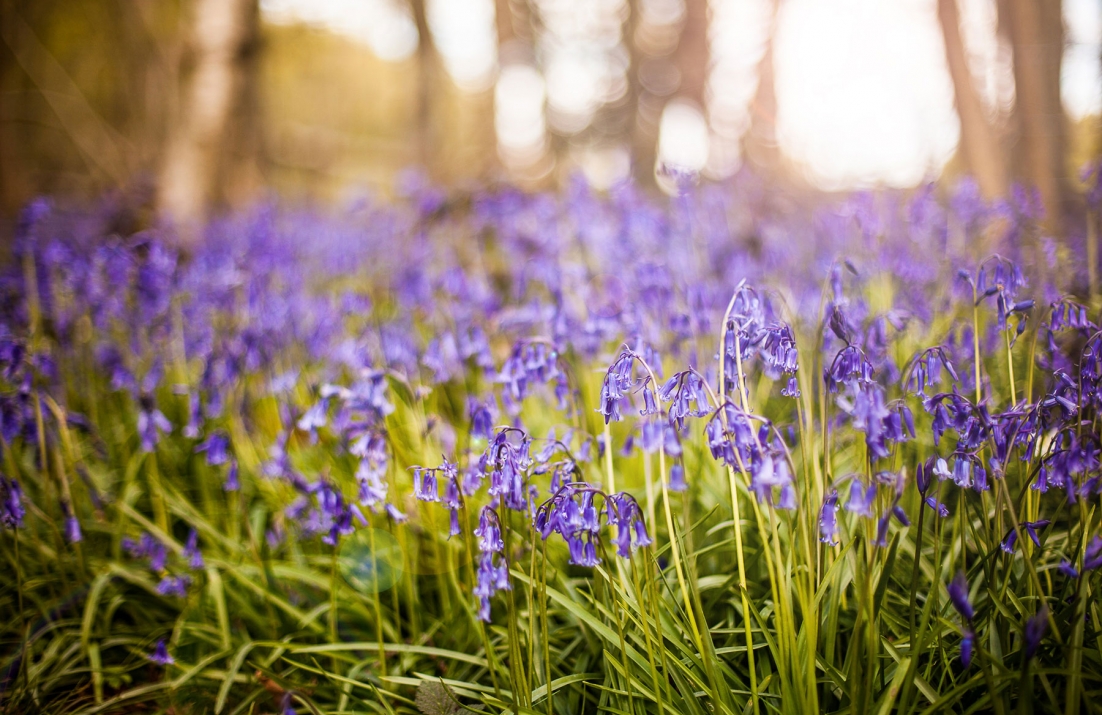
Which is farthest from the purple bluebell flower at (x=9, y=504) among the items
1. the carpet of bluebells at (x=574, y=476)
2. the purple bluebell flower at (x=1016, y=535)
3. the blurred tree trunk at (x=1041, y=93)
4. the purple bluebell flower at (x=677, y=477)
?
the blurred tree trunk at (x=1041, y=93)

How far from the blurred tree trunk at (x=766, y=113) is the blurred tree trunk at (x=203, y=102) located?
7586mm

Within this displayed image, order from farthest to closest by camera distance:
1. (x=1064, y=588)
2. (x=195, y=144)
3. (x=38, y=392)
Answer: (x=195, y=144) → (x=38, y=392) → (x=1064, y=588)

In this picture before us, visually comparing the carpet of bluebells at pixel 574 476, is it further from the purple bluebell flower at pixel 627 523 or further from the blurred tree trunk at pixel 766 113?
Result: the blurred tree trunk at pixel 766 113

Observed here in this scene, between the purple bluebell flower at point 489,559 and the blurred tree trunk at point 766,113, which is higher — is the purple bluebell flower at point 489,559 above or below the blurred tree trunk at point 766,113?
below

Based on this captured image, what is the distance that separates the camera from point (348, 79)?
2672cm

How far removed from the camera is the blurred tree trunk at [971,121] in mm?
5156

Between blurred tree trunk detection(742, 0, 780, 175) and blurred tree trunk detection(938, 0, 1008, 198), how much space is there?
13.9 feet

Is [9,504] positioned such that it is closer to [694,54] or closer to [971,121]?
[971,121]

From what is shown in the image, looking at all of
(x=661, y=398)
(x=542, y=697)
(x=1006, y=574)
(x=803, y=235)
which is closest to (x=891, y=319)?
(x=1006, y=574)

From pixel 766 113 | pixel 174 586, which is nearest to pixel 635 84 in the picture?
pixel 766 113

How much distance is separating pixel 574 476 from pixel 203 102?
6549 millimetres

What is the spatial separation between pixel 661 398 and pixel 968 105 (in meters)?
5.74

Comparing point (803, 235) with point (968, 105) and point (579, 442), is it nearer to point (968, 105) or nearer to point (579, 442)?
point (968, 105)

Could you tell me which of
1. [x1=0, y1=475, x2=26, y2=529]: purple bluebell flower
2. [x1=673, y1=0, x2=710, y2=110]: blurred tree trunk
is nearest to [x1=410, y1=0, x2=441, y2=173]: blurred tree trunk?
[x1=673, y1=0, x2=710, y2=110]: blurred tree trunk
